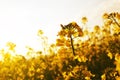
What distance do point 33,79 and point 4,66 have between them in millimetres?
3080

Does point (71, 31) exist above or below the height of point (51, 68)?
above

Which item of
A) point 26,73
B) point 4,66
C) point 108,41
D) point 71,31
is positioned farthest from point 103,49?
point 71,31

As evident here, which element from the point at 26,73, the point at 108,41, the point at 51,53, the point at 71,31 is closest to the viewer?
the point at 71,31

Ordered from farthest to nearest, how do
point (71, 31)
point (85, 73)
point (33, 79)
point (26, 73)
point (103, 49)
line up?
point (103, 49) → point (26, 73) → point (33, 79) → point (71, 31) → point (85, 73)

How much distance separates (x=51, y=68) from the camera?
1259cm

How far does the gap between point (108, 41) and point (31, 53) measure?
4.57 meters

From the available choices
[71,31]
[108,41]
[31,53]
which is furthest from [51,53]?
[71,31]

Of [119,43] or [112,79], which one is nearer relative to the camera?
[112,79]

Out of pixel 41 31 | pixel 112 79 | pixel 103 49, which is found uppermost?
pixel 41 31

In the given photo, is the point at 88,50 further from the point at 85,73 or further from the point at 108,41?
the point at 85,73

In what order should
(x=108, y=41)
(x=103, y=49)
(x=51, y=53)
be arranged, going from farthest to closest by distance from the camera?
1. (x=51, y=53)
2. (x=108, y=41)
3. (x=103, y=49)

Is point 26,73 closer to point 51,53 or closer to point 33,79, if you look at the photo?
point 33,79

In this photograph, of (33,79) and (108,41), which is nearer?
(33,79)

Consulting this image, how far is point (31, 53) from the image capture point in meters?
17.6
